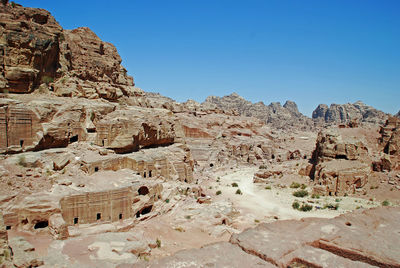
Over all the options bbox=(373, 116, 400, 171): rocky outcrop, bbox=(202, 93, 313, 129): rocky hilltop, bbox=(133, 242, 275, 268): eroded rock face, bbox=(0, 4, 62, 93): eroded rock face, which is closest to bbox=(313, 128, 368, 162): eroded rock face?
bbox=(373, 116, 400, 171): rocky outcrop

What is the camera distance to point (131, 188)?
20.7 meters

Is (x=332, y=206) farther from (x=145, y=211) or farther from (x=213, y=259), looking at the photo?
(x=213, y=259)

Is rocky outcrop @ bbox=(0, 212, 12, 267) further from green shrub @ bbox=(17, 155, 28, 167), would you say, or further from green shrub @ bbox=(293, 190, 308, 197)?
green shrub @ bbox=(293, 190, 308, 197)

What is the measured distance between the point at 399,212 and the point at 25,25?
30.4m

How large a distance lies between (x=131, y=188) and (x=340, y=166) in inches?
816

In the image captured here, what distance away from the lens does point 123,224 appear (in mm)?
19266

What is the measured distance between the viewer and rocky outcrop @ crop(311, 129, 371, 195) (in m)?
28.3

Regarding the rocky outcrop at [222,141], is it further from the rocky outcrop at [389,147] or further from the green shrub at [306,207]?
the green shrub at [306,207]

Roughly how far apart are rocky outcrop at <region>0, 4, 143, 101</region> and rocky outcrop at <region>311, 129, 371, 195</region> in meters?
25.0

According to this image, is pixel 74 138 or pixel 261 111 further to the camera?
pixel 261 111

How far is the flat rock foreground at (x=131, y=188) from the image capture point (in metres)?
4.53

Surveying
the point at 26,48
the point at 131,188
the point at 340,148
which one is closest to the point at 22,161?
the point at 131,188

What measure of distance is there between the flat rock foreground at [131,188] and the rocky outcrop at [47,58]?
0.39 feet

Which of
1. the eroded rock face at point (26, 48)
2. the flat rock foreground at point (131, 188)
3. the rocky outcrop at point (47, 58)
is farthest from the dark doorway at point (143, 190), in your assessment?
the eroded rock face at point (26, 48)
